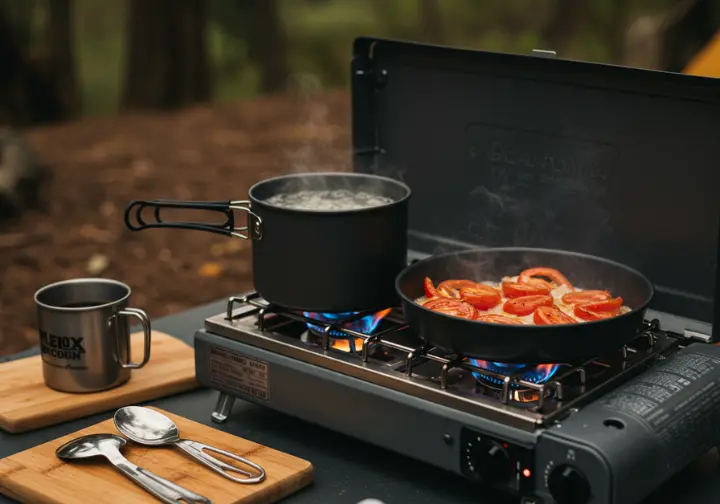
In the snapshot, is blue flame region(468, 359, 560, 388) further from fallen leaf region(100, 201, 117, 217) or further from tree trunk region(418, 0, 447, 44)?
tree trunk region(418, 0, 447, 44)

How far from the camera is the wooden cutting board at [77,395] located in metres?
2.12

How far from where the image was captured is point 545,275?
6.80 feet

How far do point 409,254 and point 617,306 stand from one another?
71 cm

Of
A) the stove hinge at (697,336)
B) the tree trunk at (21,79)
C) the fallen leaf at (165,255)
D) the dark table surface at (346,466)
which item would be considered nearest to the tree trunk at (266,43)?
the tree trunk at (21,79)

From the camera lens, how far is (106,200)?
593 cm

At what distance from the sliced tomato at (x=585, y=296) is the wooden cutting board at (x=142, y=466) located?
1.79 feet

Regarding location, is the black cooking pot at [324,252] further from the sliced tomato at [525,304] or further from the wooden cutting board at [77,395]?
the wooden cutting board at [77,395]

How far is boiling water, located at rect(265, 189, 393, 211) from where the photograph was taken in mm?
2131

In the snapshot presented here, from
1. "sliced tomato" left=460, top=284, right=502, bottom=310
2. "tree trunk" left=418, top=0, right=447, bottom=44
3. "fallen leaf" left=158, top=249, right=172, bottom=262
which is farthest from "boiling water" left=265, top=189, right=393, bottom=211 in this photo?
"tree trunk" left=418, top=0, right=447, bottom=44

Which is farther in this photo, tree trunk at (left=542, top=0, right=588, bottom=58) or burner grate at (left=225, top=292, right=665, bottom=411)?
tree trunk at (left=542, top=0, right=588, bottom=58)

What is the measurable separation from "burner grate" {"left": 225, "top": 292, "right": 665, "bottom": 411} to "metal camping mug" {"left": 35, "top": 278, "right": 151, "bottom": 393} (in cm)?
25

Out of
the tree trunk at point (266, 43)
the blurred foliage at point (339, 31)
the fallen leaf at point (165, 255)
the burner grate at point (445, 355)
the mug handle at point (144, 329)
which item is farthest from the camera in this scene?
the blurred foliage at point (339, 31)

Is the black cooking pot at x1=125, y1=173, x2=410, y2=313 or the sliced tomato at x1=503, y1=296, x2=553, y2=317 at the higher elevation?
the black cooking pot at x1=125, y1=173, x2=410, y2=313

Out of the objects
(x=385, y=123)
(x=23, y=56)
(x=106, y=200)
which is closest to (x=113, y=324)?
(x=385, y=123)
